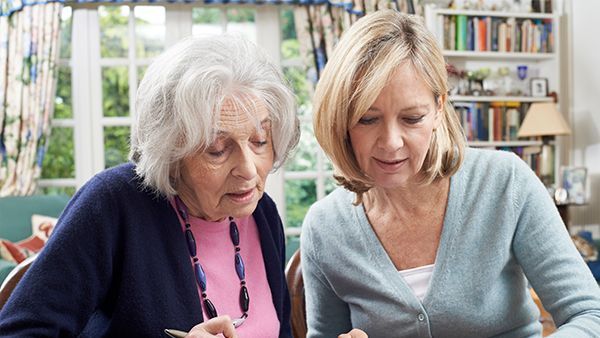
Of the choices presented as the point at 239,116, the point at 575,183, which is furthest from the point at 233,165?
the point at 575,183

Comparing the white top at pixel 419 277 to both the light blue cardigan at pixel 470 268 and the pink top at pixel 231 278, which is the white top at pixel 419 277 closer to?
the light blue cardigan at pixel 470 268

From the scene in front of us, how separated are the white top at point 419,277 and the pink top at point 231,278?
0.86 feet

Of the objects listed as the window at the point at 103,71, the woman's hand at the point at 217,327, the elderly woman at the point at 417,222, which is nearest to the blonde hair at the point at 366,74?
the elderly woman at the point at 417,222

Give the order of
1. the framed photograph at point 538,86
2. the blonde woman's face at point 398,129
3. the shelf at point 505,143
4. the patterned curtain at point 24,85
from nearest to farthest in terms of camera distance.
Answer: the blonde woman's face at point 398,129, the patterned curtain at point 24,85, the shelf at point 505,143, the framed photograph at point 538,86

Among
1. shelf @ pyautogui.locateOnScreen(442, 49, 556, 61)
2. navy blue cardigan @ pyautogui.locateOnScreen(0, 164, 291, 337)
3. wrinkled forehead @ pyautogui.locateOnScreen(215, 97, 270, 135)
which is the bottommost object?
navy blue cardigan @ pyautogui.locateOnScreen(0, 164, 291, 337)

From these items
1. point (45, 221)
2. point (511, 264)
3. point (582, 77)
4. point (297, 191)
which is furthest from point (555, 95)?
point (511, 264)

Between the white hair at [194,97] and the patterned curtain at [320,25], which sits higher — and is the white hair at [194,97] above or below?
below

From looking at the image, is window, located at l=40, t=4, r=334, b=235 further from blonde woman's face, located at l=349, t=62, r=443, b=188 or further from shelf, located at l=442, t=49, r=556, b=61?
blonde woman's face, located at l=349, t=62, r=443, b=188

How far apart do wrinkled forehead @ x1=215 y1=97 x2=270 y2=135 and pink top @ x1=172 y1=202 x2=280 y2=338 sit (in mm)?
225

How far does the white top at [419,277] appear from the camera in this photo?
150 cm

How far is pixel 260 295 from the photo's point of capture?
1461 millimetres

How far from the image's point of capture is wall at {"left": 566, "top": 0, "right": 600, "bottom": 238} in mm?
5918

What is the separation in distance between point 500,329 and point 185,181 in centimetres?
64

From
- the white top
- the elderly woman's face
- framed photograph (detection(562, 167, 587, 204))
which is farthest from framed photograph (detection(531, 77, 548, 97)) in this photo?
the elderly woman's face
